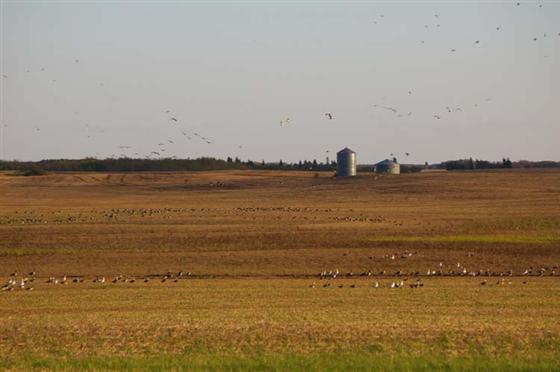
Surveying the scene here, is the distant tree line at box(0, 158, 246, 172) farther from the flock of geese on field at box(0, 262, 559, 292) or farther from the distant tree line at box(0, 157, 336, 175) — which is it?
the flock of geese on field at box(0, 262, 559, 292)

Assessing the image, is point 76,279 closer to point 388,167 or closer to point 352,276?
point 352,276

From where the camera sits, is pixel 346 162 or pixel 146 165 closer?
pixel 346 162

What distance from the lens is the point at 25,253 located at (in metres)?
42.8

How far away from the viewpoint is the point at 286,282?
33125mm

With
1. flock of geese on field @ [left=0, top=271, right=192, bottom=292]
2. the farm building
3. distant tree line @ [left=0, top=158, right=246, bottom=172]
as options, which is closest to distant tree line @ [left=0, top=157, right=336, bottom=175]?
distant tree line @ [left=0, top=158, right=246, bottom=172]

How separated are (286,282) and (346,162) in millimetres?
83900

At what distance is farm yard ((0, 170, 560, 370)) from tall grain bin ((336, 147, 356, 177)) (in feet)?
106

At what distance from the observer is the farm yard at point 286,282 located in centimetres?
1802

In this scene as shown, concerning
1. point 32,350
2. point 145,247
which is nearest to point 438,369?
point 32,350

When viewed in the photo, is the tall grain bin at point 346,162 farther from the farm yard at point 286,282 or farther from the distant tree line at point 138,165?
the distant tree line at point 138,165

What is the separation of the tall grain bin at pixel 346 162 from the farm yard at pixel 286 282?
32.3 m

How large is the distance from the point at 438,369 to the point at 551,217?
4037 centimetres

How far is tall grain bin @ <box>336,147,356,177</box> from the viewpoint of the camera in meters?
116

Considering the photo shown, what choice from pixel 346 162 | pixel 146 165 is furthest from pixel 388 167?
pixel 146 165
